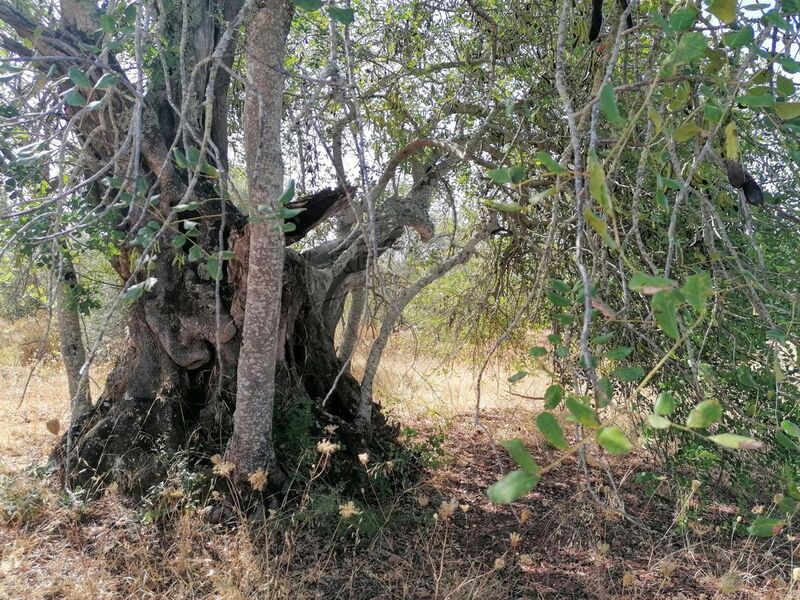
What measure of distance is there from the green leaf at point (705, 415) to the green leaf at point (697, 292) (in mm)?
99

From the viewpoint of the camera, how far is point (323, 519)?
9.97 ft

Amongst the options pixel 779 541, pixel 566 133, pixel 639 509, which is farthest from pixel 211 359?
pixel 779 541

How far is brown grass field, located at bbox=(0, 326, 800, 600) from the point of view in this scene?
2.56 metres

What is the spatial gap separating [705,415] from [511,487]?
0.72 ft

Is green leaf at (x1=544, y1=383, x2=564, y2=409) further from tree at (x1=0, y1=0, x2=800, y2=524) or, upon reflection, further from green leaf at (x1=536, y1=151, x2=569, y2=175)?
tree at (x1=0, y1=0, x2=800, y2=524)

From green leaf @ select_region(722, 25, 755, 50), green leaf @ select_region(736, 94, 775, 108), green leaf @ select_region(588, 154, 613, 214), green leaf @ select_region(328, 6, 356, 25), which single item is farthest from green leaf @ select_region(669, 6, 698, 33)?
green leaf @ select_region(328, 6, 356, 25)

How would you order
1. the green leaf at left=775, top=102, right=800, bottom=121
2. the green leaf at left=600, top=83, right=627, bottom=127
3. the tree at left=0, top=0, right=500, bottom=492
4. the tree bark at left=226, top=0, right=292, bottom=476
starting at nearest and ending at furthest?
1. the green leaf at left=600, top=83, right=627, bottom=127
2. the green leaf at left=775, top=102, right=800, bottom=121
3. the tree bark at left=226, top=0, right=292, bottom=476
4. the tree at left=0, top=0, right=500, bottom=492

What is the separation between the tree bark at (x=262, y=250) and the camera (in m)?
2.17

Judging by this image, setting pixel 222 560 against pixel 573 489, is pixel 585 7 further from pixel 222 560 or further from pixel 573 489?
pixel 573 489

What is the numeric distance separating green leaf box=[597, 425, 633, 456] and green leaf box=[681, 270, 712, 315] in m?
0.15

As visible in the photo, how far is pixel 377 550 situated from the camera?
3018 millimetres

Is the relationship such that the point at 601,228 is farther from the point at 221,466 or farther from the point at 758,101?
the point at 221,466

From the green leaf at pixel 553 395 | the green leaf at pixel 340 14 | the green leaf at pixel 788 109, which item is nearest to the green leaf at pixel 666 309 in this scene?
the green leaf at pixel 553 395

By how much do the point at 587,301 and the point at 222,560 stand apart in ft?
8.28
